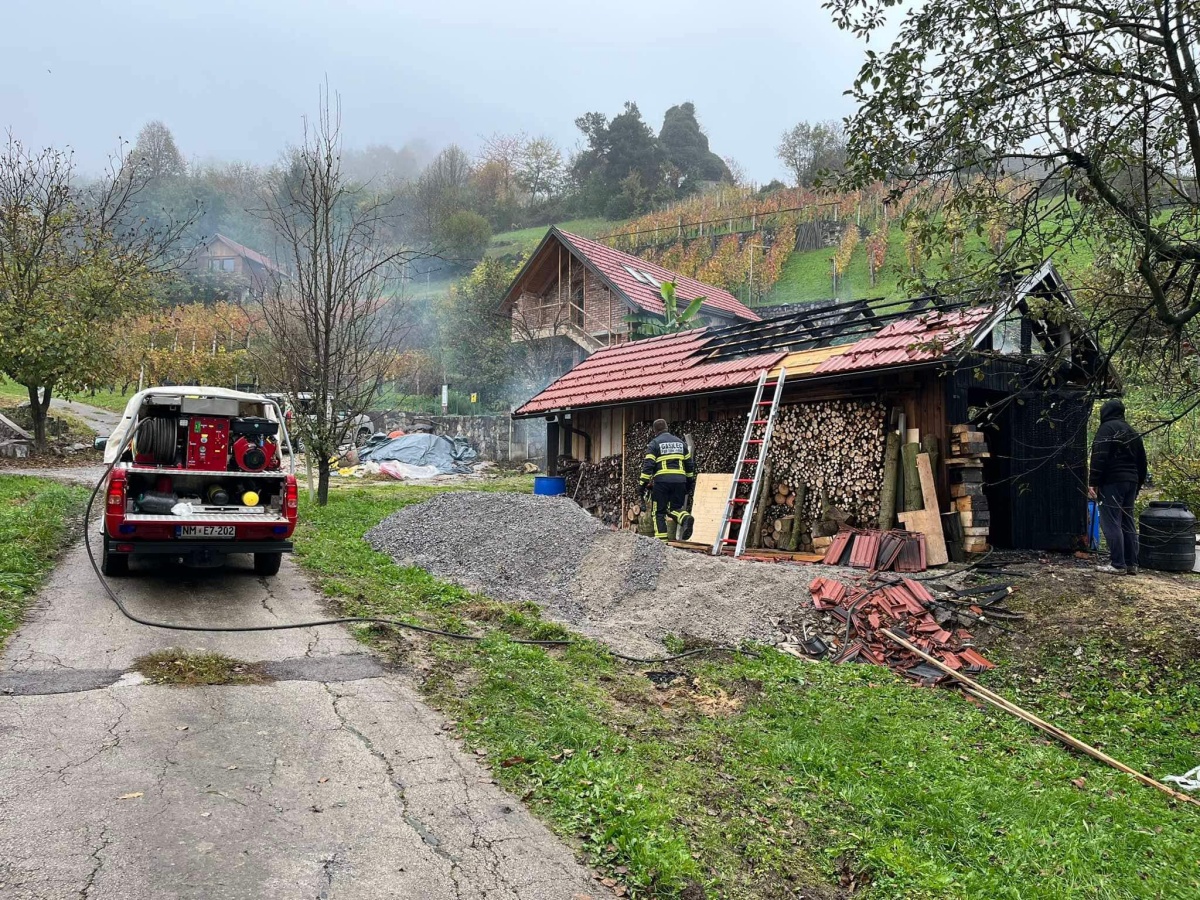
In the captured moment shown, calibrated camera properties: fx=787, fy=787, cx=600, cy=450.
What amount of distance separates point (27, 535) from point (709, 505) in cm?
912

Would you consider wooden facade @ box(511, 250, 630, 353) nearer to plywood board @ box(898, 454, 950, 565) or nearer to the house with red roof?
the house with red roof

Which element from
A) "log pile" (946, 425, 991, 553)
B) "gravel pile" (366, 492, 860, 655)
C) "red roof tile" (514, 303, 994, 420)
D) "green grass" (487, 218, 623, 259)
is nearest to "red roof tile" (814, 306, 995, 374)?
"red roof tile" (514, 303, 994, 420)

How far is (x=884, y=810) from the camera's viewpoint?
4.35 m

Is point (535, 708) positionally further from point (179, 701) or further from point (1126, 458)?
point (1126, 458)

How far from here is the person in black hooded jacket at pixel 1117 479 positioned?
8.93 m

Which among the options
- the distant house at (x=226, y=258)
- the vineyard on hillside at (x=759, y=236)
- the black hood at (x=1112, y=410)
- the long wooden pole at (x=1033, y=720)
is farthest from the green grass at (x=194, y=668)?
the distant house at (x=226, y=258)

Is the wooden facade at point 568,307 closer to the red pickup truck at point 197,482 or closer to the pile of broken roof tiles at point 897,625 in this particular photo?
the red pickup truck at point 197,482

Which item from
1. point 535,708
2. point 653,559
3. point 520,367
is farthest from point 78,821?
point 520,367

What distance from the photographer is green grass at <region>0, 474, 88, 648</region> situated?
721 centimetres

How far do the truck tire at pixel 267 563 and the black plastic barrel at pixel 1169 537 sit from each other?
10097 mm

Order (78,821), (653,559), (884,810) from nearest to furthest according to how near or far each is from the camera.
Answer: (78,821) < (884,810) < (653,559)

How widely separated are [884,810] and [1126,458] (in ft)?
21.8

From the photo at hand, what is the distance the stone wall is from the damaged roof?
34.7ft

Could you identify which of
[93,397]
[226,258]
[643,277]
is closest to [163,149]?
[226,258]
